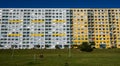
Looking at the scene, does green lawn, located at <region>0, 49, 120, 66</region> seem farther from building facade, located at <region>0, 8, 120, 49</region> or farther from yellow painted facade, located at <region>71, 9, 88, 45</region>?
yellow painted facade, located at <region>71, 9, 88, 45</region>

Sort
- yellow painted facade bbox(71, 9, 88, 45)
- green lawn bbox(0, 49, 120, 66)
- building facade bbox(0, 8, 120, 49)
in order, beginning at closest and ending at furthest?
green lawn bbox(0, 49, 120, 66) → building facade bbox(0, 8, 120, 49) → yellow painted facade bbox(71, 9, 88, 45)

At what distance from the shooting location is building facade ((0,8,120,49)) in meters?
154

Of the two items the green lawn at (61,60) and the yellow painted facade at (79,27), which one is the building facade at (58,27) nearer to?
the yellow painted facade at (79,27)

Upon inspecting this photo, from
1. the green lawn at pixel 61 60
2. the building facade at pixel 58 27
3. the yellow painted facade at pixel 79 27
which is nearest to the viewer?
the green lawn at pixel 61 60

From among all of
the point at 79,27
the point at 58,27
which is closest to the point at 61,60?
the point at 58,27

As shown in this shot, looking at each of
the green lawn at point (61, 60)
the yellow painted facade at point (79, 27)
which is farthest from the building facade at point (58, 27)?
the green lawn at point (61, 60)

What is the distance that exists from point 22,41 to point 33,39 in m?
8.27

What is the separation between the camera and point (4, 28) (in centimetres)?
15675

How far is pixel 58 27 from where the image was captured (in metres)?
157

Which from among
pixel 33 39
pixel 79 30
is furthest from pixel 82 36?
pixel 33 39

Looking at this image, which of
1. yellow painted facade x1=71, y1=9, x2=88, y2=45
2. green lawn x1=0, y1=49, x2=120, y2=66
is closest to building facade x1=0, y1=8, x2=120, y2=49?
yellow painted facade x1=71, y1=9, x2=88, y2=45

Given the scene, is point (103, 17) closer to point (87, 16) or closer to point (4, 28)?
point (87, 16)

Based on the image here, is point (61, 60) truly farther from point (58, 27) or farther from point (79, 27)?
point (79, 27)

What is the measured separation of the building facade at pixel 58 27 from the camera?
154m
